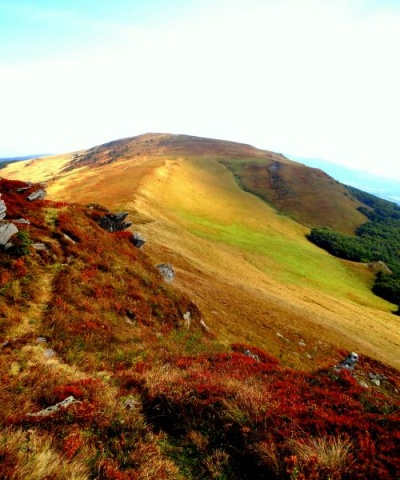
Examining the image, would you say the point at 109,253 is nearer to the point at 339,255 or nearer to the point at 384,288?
the point at 384,288

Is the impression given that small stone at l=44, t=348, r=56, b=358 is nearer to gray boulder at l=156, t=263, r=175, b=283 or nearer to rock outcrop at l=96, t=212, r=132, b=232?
gray boulder at l=156, t=263, r=175, b=283

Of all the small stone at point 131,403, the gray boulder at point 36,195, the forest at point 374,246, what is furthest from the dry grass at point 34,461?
the forest at point 374,246

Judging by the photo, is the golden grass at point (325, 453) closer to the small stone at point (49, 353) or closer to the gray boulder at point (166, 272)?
the small stone at point (49, 353)

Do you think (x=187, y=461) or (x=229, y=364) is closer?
(x=187, y=461)

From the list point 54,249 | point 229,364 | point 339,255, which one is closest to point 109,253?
point 54,249

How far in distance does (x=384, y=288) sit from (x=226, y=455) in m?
81.8

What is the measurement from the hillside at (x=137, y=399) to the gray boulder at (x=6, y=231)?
0.30 metres

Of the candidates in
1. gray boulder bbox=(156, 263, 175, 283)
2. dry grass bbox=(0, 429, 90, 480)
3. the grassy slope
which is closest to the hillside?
dry grass bbox=(0, 429, 90, 480)

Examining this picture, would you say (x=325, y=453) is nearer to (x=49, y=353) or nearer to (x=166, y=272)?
(x=49, y=353)

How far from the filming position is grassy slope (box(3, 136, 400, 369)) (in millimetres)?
31047

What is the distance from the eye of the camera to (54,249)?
65.4ft

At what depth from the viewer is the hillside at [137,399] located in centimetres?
681

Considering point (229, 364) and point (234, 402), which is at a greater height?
point (234, 402)

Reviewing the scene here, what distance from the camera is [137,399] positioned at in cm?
977
